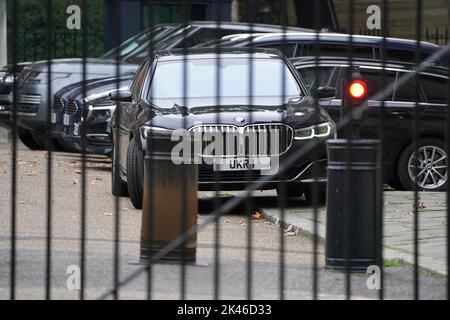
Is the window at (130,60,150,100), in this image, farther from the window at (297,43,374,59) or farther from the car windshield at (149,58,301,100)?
the window at (297,43,374,59)

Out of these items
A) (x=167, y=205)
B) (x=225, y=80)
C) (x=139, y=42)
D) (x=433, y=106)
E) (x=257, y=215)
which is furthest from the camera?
(x=139, y=42)

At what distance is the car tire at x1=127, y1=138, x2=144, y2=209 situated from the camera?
11.7 meters

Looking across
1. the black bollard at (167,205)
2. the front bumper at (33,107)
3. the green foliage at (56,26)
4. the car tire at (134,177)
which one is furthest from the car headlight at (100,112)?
the black bollard at (167,205)

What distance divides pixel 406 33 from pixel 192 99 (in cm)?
1664

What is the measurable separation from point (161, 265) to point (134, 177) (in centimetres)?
390

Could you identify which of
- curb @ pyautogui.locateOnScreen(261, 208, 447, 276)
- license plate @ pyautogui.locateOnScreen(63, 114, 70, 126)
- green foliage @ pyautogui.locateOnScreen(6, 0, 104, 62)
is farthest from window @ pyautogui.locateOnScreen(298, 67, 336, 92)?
green foliage @ pyautogui.locateOnScreen(6, 0, 104, 62)

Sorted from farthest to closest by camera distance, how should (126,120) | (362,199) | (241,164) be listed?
(126,120) → (241,164) → (362,199)

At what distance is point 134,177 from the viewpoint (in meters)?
11.7

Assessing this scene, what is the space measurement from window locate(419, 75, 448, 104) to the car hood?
226cm

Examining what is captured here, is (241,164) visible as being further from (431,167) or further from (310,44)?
(310,44)

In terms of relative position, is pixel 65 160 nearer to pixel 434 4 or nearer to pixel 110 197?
pixel 110 197

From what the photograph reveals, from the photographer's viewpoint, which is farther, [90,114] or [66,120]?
[66,120]

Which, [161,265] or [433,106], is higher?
[433,106]

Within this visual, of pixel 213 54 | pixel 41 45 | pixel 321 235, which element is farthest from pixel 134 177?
pixel 41 45
